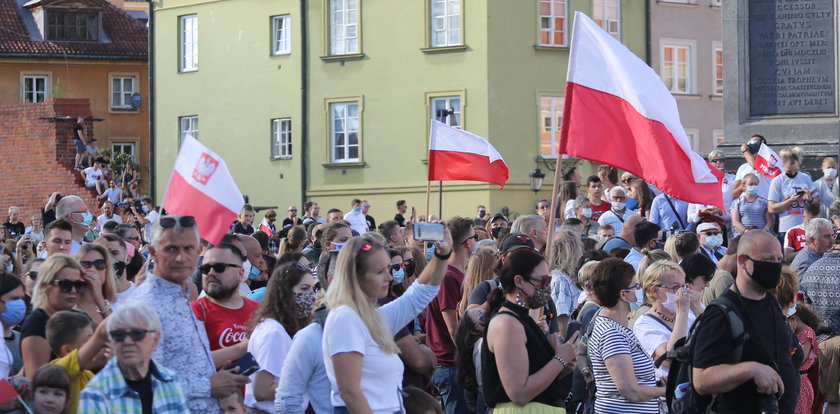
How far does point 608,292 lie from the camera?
861 centimetres

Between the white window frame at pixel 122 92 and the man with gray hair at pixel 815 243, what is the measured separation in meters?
47.2

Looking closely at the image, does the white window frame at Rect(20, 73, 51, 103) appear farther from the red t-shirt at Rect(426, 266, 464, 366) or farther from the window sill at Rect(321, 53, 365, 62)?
the red t-shirt at Rect(426, 266, 464, 366)

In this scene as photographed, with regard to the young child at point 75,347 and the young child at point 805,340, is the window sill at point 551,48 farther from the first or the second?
the young child at point 75,347

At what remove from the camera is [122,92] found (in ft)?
192

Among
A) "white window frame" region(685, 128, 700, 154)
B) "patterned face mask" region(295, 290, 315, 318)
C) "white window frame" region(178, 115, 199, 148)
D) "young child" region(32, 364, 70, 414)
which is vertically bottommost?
"young child" region(32, 364, 70, 414)

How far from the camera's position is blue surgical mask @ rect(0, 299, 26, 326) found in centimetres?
896

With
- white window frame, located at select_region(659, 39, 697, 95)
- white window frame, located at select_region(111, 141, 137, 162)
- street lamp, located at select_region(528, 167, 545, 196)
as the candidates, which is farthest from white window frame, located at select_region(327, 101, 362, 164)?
white window frame, located at select_region(111, 141, 137, 162)

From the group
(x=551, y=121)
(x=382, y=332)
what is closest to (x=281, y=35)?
(x=551, y=121)

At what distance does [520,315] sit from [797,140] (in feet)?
46.5

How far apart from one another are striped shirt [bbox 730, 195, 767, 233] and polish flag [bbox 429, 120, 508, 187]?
3.80 m

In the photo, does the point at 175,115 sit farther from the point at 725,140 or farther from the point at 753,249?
the point at 753,249

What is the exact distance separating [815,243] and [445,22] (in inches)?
1084

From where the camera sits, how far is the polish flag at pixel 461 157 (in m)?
15.2

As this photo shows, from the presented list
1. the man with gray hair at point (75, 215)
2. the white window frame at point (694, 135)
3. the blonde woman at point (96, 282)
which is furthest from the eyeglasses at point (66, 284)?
the white window frame at point (694, 135)
